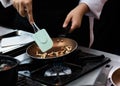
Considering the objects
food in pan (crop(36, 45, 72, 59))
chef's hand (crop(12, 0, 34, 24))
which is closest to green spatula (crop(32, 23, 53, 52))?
food in pan (crop(36, 45, 72, 59))

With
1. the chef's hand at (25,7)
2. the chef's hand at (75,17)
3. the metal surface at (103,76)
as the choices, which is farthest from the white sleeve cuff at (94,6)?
the metal surface at (103,76)

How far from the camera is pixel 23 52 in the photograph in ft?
3.95

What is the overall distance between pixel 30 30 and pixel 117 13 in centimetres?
75

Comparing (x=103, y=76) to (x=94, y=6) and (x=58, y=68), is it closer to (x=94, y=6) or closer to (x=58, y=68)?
(x=58, y=68)

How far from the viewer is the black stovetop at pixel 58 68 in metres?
0.92

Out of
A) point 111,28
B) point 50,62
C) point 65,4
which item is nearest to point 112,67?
point 50,62

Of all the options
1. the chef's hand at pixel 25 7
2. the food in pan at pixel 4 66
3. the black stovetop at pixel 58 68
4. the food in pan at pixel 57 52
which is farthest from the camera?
the chef's hand at pixel 25 7

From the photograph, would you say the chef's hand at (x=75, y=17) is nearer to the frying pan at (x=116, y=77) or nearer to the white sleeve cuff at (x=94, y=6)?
the white sleeve cuff at (x=94, y=6)

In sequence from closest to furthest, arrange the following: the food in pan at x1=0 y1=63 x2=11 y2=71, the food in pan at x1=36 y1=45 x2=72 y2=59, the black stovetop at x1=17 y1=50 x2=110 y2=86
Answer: the food in pan at x1=0 y1=63 x2=11 y2=71 < the black stovetop at x1=17 y1=50 x2=110 y2=86 < the food in pan at x1=36 y1=45 x2=72 y2=59

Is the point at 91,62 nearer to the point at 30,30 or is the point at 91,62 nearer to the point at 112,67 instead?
the point at 112,67

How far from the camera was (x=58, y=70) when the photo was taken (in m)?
0.96

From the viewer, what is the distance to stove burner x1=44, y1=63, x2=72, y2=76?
95cm

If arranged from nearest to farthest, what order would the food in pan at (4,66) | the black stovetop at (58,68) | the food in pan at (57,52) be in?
the food in pan at (4,66) < the black stovetop at (58,68) < the food in pan at (57,52)

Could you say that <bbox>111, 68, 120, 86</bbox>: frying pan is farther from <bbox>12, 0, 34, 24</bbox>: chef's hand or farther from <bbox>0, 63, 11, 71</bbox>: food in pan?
<bbox>12, 0, 34, 24</bbox>: chef's hand
